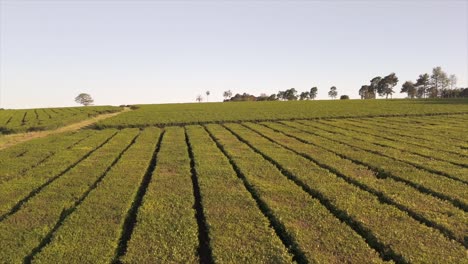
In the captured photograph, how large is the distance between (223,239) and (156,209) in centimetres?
356

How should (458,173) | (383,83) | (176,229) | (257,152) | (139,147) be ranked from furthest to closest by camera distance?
(383,83), (139,147), (257,152), (458,173), (176,229)

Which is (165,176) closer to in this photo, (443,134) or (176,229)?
(176,229)

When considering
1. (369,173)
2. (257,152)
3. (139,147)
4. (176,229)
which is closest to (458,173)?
(369,173)

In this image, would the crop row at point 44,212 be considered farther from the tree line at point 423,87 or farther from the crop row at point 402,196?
the tree line at point 423,87

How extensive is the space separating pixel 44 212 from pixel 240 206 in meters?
7.19

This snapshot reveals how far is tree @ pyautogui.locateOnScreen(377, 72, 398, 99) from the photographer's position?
172m

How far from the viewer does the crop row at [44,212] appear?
10866mm

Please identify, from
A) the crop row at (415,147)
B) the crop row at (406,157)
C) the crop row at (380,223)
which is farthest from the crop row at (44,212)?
the crop row at (415,147)

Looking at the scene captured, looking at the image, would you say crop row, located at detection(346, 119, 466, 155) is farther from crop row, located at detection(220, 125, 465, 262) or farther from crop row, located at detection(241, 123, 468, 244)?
crop row, located at detection(220, 125, 465, 262)

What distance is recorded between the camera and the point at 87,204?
14.1m

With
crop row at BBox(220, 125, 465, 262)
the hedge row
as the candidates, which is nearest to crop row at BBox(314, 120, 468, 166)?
crop row at BBox(220, 125, 465, 262)

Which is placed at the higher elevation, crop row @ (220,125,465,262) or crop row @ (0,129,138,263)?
crop row @ (0,129,138,263)

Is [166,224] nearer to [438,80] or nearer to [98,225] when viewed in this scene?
[98,225]

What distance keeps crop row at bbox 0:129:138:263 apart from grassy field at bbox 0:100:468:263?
0.05 metres
